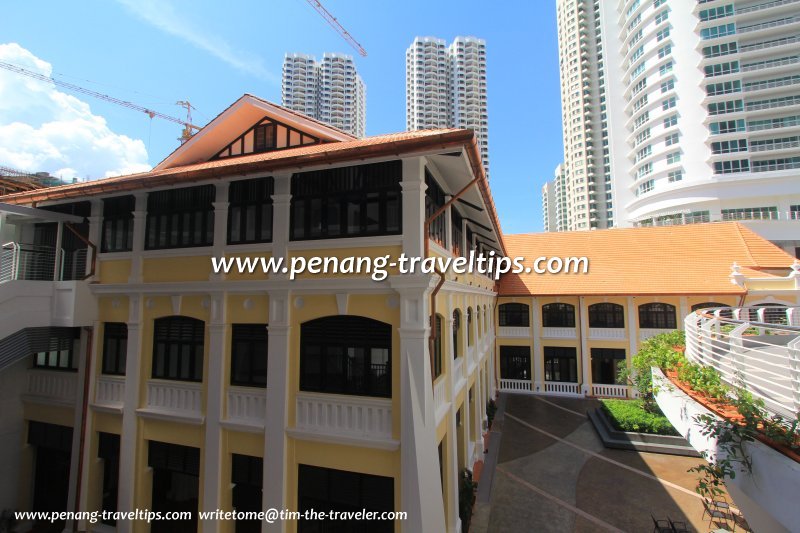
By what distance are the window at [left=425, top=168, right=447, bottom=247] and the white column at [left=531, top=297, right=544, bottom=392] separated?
17.8m

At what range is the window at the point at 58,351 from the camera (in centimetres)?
1080

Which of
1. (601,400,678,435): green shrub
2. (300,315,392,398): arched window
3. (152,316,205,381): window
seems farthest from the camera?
(601,400,678,435): green shrub

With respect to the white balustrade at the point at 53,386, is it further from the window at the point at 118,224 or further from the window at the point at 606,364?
the window at the point at 606,364

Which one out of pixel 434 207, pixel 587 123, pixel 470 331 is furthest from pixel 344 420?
pixel 587 123

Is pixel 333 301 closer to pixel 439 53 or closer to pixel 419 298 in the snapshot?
pixel 419 298

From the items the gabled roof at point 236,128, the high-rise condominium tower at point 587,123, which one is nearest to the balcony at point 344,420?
the gabled roof at point 236,128

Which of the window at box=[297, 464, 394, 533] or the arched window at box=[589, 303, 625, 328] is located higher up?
the arched window at box=[589, 303, 625, 328]

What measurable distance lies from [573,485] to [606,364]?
519 inches

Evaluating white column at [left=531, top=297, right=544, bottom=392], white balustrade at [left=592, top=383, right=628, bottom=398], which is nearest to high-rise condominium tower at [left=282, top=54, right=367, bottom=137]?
white column at [left=531, top=297, right=544, bottom=392]

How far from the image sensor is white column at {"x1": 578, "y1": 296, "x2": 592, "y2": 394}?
78.7 feet

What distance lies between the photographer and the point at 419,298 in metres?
7.39

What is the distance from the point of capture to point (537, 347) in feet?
82.7

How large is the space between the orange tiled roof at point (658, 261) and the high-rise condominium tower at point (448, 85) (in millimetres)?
83197

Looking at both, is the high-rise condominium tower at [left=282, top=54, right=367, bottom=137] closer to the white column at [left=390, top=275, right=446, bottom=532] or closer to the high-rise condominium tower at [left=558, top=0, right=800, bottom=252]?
the high-rise condominium tower at [left=558, top=0, right=800, bottom=252]
